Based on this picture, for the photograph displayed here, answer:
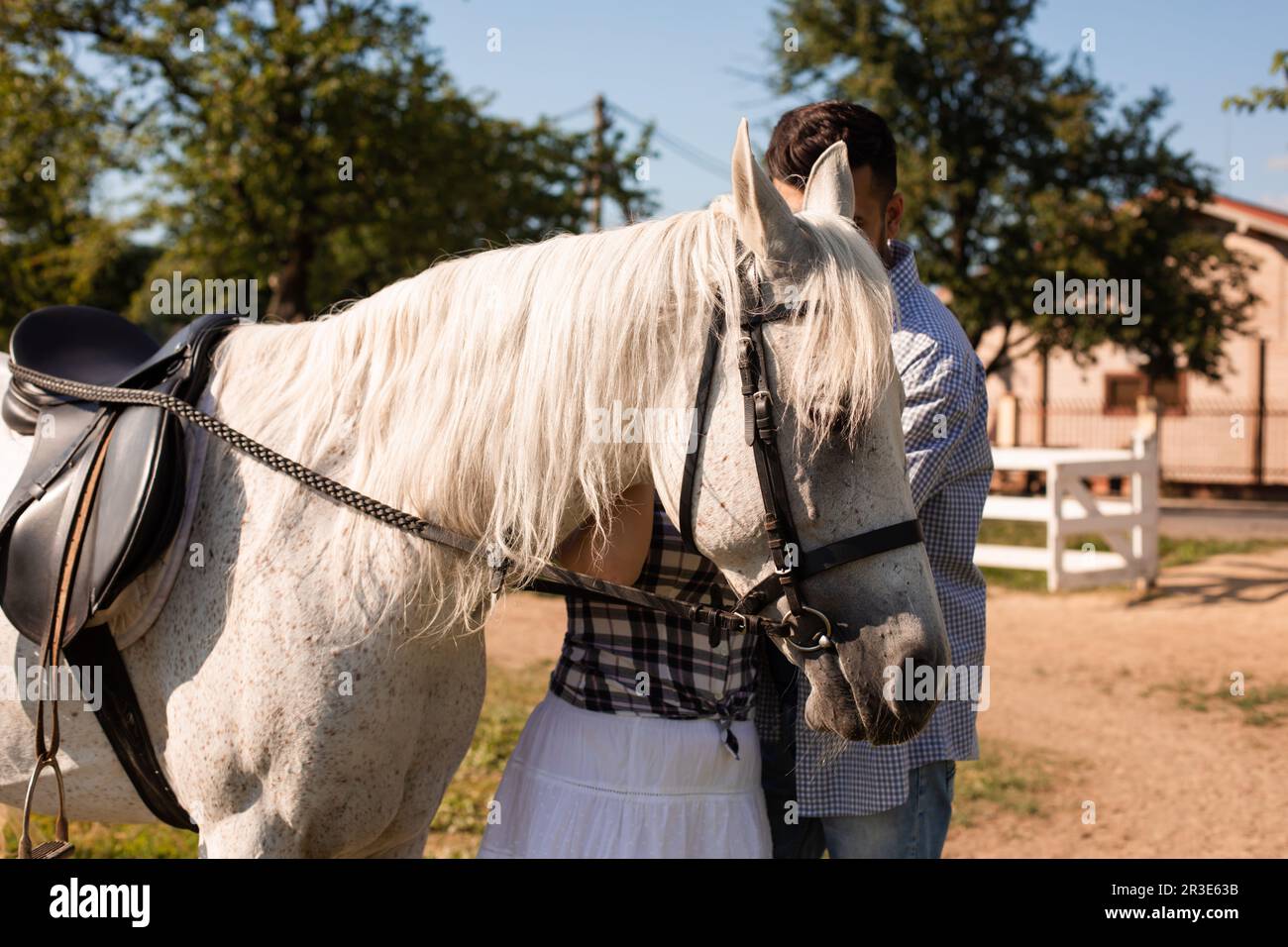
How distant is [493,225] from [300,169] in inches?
102

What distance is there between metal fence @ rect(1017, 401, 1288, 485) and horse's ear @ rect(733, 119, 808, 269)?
82.5ft

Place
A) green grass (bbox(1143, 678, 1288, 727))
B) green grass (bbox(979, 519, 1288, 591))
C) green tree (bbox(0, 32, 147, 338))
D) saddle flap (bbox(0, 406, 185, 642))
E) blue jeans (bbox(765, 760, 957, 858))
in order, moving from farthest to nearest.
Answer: green tree (bbox(0, 32, 147, 338)) → green grass (bbox(979, 519, 1288, 591)) → green grass (bbox(1143, 678, 1288, 727)) → blue jeans (bbox(765, 760, 957, 858)) → saddle flap (bbox(0, 406, 185, 642))

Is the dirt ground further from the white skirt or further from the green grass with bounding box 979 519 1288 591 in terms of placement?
the green grass with bounding box 979 519 1288 591

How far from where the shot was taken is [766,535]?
1685mm

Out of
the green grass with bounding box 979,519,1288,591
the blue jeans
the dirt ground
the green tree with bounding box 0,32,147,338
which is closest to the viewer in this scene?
the blue jeans

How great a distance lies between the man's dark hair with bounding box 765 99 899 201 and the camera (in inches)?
87.5

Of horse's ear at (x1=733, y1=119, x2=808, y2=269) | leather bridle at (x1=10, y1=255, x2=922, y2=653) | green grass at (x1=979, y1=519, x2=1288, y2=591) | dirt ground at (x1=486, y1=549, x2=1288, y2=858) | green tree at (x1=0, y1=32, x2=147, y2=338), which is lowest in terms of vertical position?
dirt ground at (x1=486, y1=549, x2=1288, y2=858)

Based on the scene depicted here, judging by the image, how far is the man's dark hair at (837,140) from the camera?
7.29ft

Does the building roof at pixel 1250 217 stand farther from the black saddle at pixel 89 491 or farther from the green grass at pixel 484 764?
the black saddle at pixel 89 491

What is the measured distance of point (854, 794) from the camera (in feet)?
6.93

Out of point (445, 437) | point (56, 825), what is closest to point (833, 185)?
point (445, 437)

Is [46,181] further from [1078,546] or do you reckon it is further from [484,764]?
[1078,546]

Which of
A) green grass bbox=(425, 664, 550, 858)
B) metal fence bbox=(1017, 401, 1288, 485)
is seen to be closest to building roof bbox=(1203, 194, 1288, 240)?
metal fence bbox=(1017, 401, 1288, 485)
